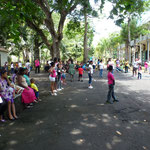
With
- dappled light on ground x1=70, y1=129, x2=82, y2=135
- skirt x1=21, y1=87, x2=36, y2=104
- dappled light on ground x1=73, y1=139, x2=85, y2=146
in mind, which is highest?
skirt x1=21, y1=87, x2=36, y2=104

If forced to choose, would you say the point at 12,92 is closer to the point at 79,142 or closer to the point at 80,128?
the point at 80,128

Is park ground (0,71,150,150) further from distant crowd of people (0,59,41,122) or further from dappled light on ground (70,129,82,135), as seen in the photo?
distant crowd of people (0,59,41,122)

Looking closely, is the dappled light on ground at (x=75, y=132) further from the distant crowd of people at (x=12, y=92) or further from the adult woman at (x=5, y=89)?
the adult woman at (x=5, y=89)

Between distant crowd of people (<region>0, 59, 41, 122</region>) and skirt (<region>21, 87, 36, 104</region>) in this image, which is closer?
distant crowd of people (<region>0, 59, 41, 122</region>)

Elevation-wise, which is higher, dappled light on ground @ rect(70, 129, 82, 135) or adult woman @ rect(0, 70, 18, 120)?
adult woman @ rect(0, 70, 18, 120)

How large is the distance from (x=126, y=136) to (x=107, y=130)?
1.61 ft

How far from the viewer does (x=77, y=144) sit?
3.48 metres

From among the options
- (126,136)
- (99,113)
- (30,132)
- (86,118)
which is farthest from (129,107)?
(30,132)

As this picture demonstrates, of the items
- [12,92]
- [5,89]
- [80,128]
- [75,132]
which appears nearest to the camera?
[75,132]

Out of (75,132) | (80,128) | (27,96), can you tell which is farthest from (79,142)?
(27,96)

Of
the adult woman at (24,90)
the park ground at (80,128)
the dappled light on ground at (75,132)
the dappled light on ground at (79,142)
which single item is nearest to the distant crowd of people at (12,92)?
the adult woman at (24,90)

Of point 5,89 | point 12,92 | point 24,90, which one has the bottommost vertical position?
point 24,90

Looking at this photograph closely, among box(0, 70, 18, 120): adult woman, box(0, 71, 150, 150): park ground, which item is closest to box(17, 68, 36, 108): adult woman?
box(0, 71, 150, 150): park ground

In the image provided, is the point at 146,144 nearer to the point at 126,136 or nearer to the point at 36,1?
the point at 126,136
